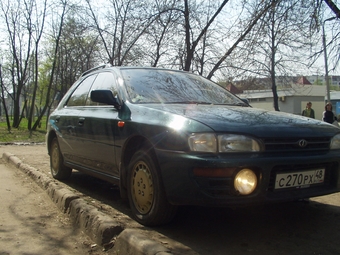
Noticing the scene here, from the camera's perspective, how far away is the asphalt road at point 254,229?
9.50ft

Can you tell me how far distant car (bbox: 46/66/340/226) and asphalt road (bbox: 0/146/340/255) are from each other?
0.30 metres

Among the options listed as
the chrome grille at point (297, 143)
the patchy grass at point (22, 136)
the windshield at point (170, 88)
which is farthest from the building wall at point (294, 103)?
the chrome grille at point (297, 143)

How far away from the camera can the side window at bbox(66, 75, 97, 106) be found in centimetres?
513

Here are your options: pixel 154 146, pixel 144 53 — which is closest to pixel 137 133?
pixel 154 146

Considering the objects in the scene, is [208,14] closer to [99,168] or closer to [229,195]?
[99,168]

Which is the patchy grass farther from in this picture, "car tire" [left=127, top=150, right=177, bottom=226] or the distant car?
"car tire" [left=127, top=150, right=177, bottom=226]

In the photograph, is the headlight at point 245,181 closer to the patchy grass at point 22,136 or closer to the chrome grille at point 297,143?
the chrome grille at point 297,143

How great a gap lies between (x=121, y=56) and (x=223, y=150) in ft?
42.4

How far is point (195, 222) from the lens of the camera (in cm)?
356

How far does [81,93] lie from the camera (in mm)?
5320

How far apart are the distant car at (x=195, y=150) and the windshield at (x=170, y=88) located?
0.5 inches

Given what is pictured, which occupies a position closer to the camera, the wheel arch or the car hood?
the car hood

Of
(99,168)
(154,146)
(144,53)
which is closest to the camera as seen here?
(154,146)

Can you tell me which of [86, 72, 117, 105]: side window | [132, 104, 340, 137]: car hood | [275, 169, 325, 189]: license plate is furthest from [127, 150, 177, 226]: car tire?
[86, 72, 117, 105]: side window
